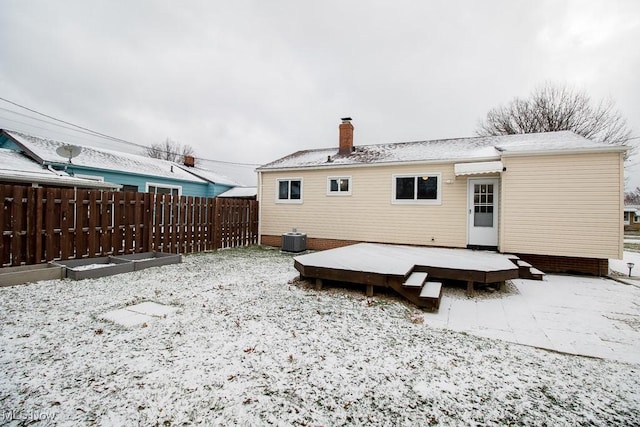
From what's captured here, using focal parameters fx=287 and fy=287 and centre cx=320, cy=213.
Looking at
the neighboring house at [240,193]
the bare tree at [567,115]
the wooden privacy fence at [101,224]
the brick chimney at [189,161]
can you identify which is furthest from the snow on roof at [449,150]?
the bare tree at [567,115]

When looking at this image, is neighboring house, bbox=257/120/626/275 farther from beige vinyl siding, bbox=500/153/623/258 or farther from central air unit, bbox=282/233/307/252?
central air unit, bbox=282/233/307/252

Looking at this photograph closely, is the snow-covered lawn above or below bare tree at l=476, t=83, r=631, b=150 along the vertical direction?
below

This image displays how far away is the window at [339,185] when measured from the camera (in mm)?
10641

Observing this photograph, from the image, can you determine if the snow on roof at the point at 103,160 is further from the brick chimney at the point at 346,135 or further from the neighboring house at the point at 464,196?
the brick chimney at the point at 346,135

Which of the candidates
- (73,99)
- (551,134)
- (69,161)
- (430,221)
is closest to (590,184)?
(551,134)

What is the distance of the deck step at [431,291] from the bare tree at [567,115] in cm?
2303

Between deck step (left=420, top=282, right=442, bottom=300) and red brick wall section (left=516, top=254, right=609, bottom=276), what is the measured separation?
4.86 m

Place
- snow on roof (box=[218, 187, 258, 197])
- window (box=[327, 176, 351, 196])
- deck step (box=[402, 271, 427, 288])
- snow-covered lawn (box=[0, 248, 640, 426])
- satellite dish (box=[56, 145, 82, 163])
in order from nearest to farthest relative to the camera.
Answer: snow-covered lawn (box=[0, 248, 640, 426]), deck step (box=[402, 271, 427, 288]), window (box=[327, 176, 351, 196]), satellite dish (box=[56, 145, 82, 163]), snow on roof (box=[218, 187, 258, 197])

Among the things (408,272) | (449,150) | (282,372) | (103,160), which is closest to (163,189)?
(103,160)

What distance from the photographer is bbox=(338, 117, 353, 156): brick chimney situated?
1192cm

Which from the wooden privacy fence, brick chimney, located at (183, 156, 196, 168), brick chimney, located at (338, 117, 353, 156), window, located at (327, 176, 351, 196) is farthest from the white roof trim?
brick chimney, located at (183, 156, 196, 168)

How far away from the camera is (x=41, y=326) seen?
336cm

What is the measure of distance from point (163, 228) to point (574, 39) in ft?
57.8

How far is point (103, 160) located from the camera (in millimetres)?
13734
